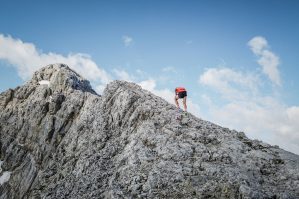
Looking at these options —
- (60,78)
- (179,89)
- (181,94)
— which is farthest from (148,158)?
(60,78)

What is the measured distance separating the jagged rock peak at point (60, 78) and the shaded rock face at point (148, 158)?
8.90 m

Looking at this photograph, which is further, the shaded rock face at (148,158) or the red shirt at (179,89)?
the red shirt at (179,89)

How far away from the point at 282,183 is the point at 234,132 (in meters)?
7.68

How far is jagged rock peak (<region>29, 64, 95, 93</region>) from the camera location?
49.1 meters

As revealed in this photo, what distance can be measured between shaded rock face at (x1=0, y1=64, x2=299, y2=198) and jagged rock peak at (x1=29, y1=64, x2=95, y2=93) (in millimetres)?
8904

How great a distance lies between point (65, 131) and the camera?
40.2m

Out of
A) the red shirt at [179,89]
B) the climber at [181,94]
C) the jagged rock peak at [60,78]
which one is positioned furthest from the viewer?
the jagged rock peak at [60,78]

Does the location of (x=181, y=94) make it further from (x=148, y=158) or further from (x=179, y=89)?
(x=148, y=158)

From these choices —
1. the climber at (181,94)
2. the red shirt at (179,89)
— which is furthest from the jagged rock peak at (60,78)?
the climber at (181,94)

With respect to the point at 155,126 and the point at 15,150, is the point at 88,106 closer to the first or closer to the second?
the point at 155,126

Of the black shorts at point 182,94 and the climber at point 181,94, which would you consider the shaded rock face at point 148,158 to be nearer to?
the climber at point 181,94

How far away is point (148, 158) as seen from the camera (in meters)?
21.8

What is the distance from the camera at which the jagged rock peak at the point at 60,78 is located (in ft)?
161

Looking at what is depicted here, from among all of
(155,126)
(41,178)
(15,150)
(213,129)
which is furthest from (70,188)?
(15,150)
